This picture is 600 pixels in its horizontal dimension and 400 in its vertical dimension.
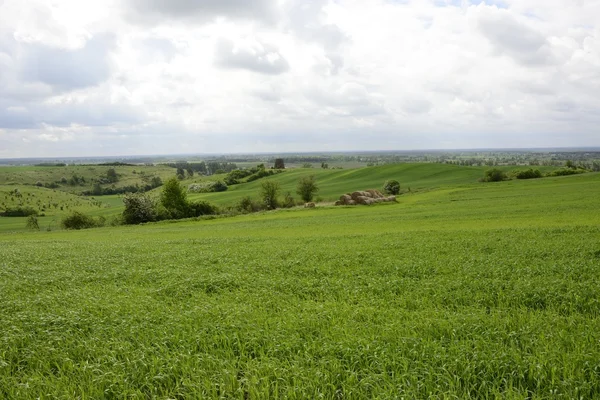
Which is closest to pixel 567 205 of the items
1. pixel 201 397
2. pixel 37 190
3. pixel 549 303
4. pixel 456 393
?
pixel 549 303

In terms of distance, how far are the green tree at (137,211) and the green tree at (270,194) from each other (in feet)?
73.6

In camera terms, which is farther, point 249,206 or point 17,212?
point 17,212

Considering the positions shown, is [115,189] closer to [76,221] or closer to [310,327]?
[76,221]

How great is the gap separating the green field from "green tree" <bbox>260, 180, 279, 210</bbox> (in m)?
61.8

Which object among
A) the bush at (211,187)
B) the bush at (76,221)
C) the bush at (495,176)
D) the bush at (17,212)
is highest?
the bush at (495,176)

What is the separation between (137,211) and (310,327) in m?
62.6

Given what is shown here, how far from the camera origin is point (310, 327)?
7.52 metres

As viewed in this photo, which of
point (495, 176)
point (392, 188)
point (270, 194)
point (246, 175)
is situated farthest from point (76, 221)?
point (246, 175)

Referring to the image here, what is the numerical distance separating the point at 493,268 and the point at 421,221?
21.4 metres

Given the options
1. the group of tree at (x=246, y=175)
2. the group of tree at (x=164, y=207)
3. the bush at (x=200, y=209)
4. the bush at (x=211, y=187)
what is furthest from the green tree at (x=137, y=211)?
the group of tree at (x=246, y=175)

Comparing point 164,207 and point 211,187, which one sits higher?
point 211,187

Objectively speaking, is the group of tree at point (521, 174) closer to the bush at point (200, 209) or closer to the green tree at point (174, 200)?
the bush at point (200, 209)

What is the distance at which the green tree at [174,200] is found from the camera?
68.5 metres

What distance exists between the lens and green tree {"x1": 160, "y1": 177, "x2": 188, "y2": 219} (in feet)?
225
